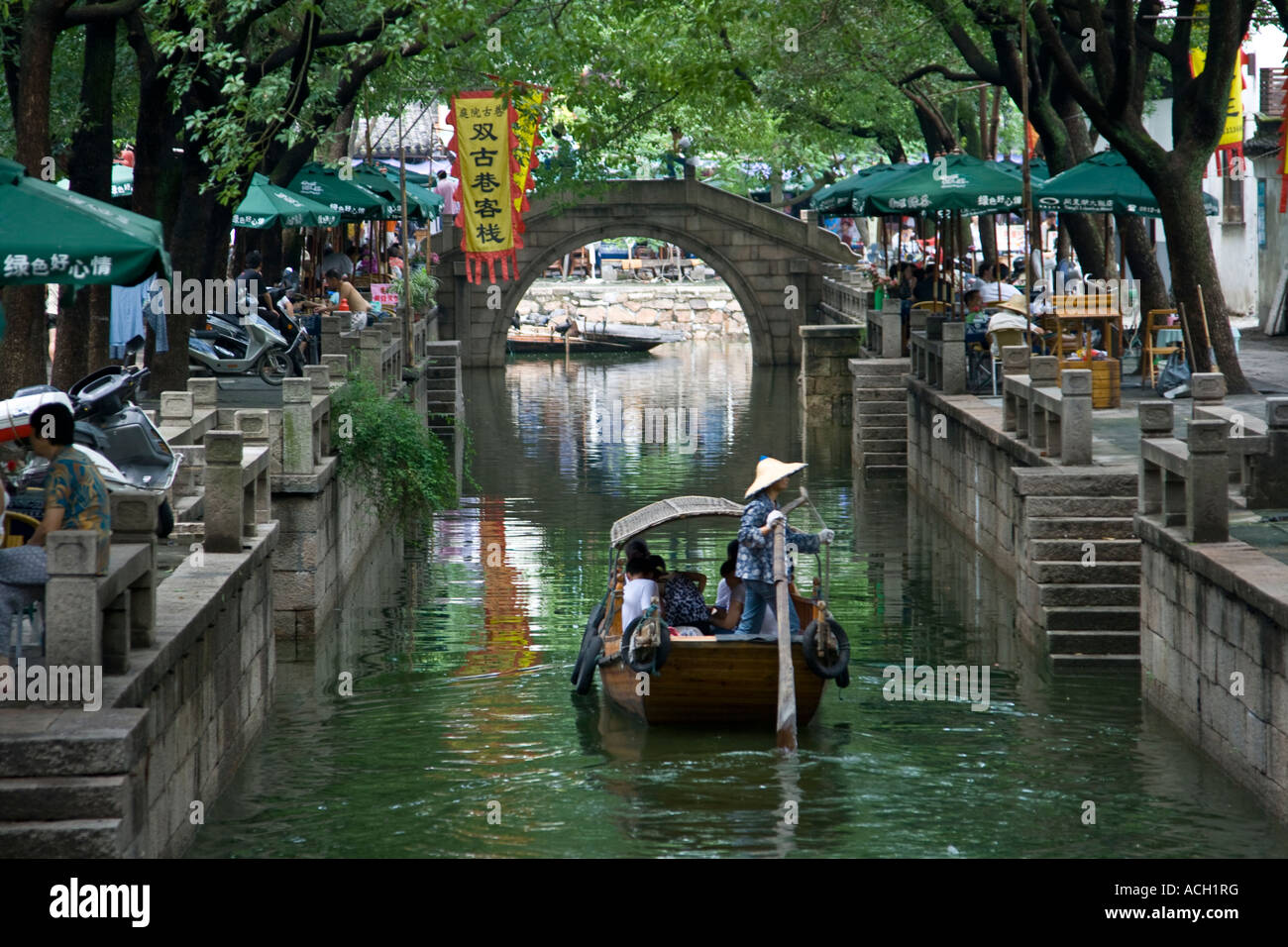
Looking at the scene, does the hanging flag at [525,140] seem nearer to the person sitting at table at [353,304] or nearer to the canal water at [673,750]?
the person sitting at table at [353,304]

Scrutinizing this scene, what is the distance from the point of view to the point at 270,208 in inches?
852

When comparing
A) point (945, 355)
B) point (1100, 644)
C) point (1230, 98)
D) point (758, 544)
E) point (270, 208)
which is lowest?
point (1100, 644)

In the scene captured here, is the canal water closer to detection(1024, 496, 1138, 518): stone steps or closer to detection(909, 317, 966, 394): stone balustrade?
detection(1024, 496, 1138, 518): stone steps

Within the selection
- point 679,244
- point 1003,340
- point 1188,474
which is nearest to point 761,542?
point 1188,474

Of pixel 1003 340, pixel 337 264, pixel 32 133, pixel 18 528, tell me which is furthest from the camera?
pixel 337 264

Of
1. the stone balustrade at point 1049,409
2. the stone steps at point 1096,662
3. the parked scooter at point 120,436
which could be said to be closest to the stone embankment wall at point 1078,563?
the stone steps at point 1096,662

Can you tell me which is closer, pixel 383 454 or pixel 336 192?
pixel 383 454

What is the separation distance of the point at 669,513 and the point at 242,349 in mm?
10433

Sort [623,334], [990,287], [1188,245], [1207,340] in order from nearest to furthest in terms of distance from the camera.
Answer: [1188,245]
[1207,340]
[990,287]
[623,334]

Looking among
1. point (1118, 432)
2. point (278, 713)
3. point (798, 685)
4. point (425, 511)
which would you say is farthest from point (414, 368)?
point (798, 685)

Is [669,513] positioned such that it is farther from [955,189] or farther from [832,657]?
[955,189]

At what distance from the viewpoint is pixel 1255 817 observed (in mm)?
9844

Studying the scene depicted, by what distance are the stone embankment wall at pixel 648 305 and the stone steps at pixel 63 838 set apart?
45.4 metres

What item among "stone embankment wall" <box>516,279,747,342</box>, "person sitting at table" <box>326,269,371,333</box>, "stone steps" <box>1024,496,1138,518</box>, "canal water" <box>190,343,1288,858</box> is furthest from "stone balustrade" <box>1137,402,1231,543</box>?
"stone embankment wall" <box>516,279,747,342</box>
